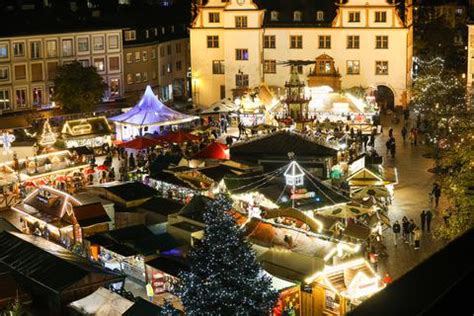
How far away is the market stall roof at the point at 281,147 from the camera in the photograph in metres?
31.4

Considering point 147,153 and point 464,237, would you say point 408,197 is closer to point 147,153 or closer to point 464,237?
point 147,153

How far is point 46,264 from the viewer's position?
62.1 ft

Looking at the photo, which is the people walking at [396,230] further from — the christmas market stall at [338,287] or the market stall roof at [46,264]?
the market stall roof at [46,264]

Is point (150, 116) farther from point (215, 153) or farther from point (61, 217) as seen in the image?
point (61, 217)

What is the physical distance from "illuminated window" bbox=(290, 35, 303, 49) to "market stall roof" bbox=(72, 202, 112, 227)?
36.0 meters

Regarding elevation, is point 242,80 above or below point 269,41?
below

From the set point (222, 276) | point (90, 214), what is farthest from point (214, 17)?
point (222, 276)

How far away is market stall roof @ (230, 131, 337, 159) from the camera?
3138 centimetres

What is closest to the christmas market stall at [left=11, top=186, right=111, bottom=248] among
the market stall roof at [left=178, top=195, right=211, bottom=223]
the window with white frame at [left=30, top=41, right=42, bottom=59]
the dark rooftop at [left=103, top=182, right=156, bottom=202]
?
the dark rooftop at [left=103, top=182, right=156, bottom=202]

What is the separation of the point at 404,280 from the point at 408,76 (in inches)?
2270

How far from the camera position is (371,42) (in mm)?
56875

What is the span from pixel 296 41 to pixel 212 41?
646cm

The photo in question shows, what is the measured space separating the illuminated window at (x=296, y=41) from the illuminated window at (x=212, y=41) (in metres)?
5.75

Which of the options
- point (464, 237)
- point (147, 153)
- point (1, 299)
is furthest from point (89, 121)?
point (464, 237)
